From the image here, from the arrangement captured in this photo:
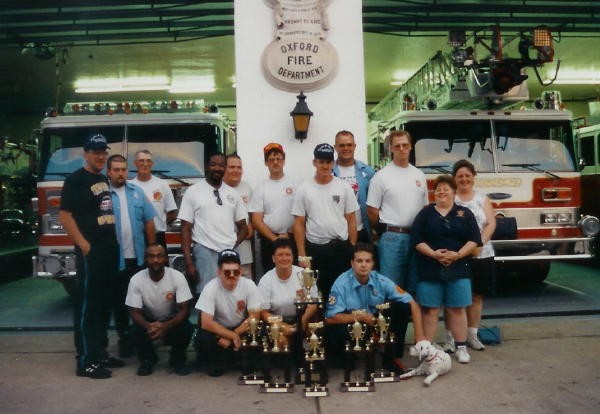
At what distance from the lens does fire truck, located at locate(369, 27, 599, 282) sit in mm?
8023

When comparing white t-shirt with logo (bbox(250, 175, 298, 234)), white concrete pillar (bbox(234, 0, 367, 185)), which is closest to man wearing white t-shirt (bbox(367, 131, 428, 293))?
white t-shirt with logo (bbox(250, 175, 298, 234))

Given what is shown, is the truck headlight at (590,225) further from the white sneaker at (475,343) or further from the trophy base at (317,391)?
the trophy base at (317,391)

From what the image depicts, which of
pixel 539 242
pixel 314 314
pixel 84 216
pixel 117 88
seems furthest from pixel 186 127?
pixel 117 88

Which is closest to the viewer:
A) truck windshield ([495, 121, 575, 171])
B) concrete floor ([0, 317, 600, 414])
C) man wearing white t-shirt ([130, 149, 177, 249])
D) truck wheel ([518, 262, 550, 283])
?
concrete floor ([0, 317, 600, 414])

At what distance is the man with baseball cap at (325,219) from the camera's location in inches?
211

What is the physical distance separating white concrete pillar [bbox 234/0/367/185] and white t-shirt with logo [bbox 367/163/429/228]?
0.93 metres

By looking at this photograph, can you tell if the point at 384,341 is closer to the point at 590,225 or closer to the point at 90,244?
the point at 90,244

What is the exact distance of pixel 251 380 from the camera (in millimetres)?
4949

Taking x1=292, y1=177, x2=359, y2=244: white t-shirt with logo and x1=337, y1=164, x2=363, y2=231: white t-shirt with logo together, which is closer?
x1=292, y1=177, x2=359, y2=244: white t-shirt with logo

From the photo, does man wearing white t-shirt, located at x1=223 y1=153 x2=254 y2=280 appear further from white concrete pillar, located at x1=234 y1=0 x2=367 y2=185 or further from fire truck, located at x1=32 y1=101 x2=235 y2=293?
fire truck, located at x1=32 y1=101 x2=235 y2=293

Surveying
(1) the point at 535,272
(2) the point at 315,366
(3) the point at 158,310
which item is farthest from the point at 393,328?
(1) the point at 535,272

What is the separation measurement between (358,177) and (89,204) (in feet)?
7.57

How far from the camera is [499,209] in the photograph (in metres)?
8.04

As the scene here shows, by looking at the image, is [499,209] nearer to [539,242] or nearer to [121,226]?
[539,242]
